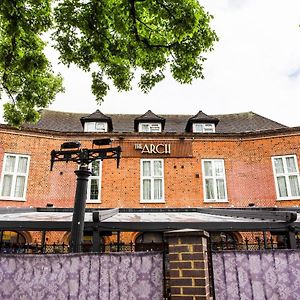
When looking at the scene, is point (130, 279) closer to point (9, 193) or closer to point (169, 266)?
point (169, 266)

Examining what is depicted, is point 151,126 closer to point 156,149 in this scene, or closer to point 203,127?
point 156,149

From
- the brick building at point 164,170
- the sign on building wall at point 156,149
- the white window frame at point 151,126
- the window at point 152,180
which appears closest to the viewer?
the brick building at point 164,170

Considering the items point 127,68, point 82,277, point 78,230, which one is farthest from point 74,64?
point 82,277

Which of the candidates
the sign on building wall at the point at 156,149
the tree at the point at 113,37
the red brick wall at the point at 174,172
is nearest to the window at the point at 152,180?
the red brick wall at the point at 174,172

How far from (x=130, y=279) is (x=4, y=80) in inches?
302

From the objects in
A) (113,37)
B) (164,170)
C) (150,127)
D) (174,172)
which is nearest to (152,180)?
(164,170)

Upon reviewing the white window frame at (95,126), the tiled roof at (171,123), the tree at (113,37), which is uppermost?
the tiled roof at (171,123)

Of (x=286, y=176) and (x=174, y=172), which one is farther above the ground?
(x=174, y=172)

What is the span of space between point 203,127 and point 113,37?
10.9 m

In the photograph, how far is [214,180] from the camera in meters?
15.3

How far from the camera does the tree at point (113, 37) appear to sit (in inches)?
233

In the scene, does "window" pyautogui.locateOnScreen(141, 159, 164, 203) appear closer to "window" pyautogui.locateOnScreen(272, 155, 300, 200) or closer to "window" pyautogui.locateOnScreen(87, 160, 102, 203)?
"window" pyautogui.locateOnScreen(87, 160, 102, 203)

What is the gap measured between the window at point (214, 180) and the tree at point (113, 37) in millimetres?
8579

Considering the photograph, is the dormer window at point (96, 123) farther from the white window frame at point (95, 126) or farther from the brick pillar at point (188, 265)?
the brick pillar at point (188, 265)
